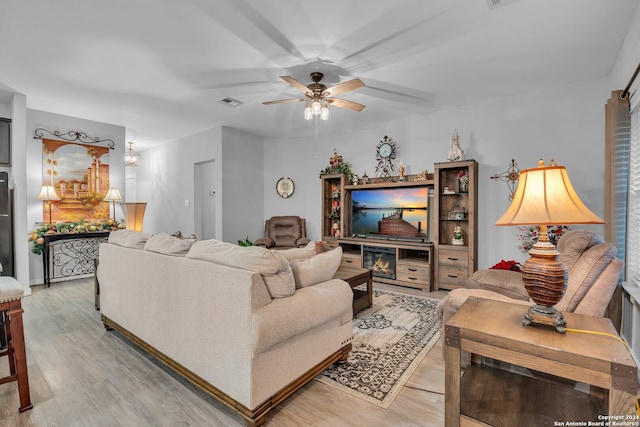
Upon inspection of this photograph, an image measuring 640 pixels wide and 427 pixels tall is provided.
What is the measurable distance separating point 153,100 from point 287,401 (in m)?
4.16

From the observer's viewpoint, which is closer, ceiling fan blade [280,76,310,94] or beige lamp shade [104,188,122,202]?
ceiling fan blade [280,76,310,94]

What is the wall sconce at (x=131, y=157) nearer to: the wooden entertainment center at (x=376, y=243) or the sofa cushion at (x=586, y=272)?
the wooden entertainment center at (x=376, y=243)

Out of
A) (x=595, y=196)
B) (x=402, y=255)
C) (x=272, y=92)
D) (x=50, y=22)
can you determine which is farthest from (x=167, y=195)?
(x=595, y=196)

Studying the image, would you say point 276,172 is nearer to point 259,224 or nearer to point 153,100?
point 259,224

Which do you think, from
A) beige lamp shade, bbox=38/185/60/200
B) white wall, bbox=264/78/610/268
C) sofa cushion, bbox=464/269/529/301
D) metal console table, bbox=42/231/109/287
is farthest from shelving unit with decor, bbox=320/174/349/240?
beige lamp shade, bbox=38/185/60/200

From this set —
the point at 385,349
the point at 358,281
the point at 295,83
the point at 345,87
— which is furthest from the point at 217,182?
the point at 385,349

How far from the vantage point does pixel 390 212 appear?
4.90m

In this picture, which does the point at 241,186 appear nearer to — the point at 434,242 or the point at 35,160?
the point at 35,160

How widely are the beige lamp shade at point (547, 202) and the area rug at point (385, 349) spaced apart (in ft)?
4.33

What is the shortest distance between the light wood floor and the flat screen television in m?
2.41

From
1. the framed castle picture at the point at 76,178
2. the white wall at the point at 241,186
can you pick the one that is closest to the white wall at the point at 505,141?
the white wall at the point at 241,186

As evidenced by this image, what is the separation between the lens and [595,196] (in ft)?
11.4

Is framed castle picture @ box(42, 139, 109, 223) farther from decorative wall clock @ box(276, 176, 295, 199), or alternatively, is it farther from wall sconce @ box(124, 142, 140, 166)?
decorative wall clock @ box(276, 176, 295, 199)

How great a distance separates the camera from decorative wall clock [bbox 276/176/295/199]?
244 inches
